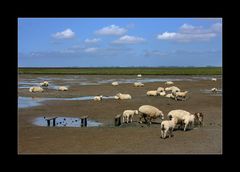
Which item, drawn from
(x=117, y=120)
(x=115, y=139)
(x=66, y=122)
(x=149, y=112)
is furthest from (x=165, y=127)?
(x=66, y=122)

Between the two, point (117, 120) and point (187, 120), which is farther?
point (117, 120)

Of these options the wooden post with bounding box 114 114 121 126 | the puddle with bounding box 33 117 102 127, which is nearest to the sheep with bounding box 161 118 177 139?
the wooden post with bounding box 114 114 121 126

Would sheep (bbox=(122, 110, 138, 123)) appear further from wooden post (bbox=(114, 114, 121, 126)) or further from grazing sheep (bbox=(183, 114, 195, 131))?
grazing sheep (bbox=(183, 114, 195, 131))

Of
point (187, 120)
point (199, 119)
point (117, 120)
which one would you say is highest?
point (187, 120)

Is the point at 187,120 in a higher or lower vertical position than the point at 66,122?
higher

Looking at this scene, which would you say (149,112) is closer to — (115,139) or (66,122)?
(115,139)

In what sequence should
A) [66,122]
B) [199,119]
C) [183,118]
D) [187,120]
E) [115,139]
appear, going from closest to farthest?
[115,139] < [187,120] < [183,118] < [199,119] < [66,122]

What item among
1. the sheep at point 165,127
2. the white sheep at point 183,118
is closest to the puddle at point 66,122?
the white sheep at point 183,118

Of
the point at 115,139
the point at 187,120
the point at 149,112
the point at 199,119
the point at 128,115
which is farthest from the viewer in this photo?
the point at 128,115

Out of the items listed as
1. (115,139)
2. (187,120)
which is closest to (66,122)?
(115,139)

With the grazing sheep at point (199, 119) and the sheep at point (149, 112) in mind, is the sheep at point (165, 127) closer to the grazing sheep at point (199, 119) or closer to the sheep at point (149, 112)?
the grazing sheep at point (199, 119)

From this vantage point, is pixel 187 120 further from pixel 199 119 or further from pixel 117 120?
pixel 117 120
